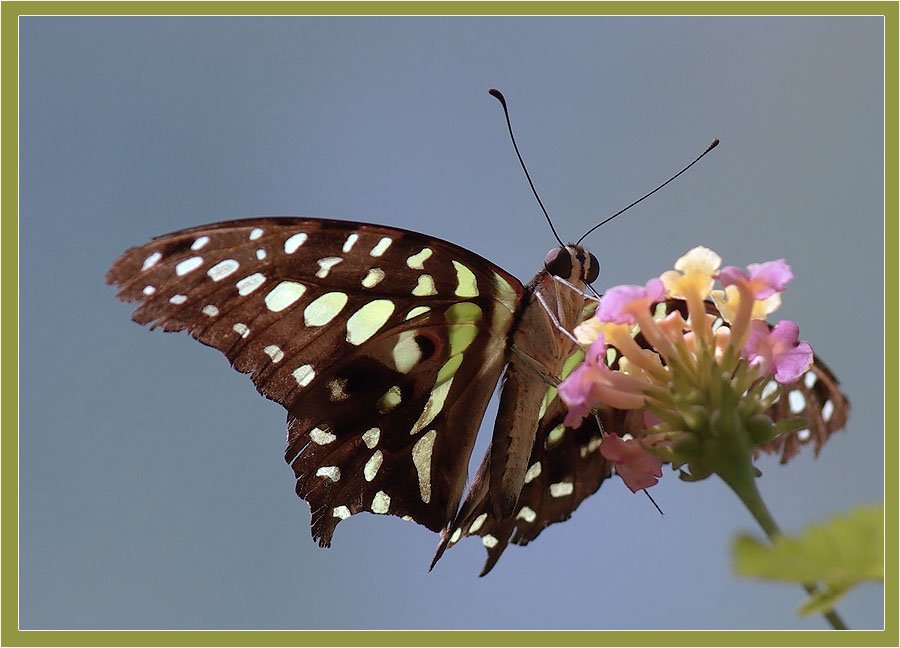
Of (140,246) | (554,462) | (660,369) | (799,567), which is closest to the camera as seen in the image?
(799,567)

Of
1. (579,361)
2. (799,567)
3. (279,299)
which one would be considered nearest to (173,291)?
(279,299)

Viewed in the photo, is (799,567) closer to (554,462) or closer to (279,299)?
(279,299)

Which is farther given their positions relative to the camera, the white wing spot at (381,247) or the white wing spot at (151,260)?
the white wing spot at (381,247)

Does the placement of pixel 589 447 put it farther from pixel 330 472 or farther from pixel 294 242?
pixel 294 242

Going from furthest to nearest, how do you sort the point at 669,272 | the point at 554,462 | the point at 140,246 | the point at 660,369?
the point at 554,462
the point at 140,246
the point at 669,272
the point at 660,369

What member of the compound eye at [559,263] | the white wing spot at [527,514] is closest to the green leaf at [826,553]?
the compound eye at [559,263]

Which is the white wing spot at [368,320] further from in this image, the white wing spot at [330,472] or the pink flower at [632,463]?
the pink flower at [632,463]
